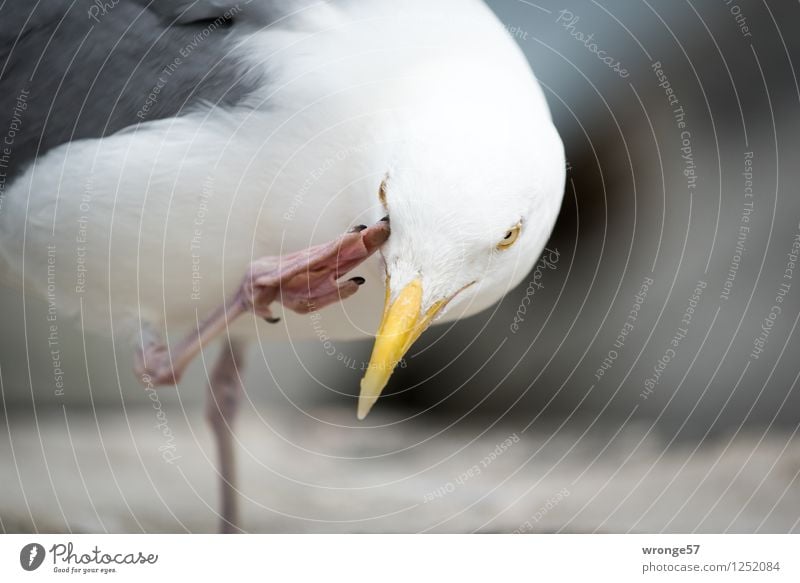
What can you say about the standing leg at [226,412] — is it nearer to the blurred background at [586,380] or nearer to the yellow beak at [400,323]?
the blurred background at [586,380]

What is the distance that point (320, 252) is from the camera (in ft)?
2.66

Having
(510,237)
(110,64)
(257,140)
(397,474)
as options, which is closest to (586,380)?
(397,474)

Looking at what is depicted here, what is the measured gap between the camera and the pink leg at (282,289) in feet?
2.55

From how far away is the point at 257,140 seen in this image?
85 centimetres

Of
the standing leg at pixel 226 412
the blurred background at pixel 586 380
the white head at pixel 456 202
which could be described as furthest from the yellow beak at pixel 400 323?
the standing leg at pixel 226 412

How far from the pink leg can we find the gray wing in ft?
0.62

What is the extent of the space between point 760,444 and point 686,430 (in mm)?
110

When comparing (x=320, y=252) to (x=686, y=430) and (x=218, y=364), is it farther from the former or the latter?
(x=686, y=430)

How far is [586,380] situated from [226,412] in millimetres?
486

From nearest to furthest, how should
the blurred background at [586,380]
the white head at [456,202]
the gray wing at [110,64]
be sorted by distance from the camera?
the white head at [456,202]
the gray wing at [110,64]
the blurred background at [586,380]

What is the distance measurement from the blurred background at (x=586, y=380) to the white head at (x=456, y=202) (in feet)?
0.68

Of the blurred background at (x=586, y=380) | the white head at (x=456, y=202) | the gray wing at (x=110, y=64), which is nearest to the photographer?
the white head at (x=456, y=202)
